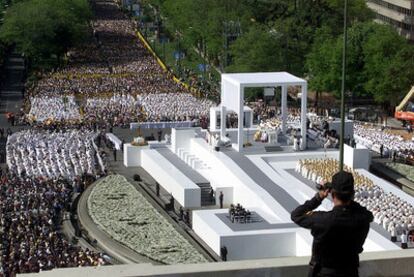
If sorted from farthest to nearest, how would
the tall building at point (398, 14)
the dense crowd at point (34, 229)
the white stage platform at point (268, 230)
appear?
the tall building at point (398, 14)
the white stage platform at point (268, 230)
the dense crowd at point (34, 229)

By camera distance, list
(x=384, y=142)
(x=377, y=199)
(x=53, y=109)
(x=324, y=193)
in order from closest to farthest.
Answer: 1. (x=324, y=193)
2. (x=377, y=199)
3. (x=384, y=142)
4. (x=53, y=109)

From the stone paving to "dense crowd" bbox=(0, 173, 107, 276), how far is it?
59.4 inches

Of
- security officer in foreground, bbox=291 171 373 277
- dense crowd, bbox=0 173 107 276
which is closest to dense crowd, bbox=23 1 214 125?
dense crowd, bbox=0 173 107 276

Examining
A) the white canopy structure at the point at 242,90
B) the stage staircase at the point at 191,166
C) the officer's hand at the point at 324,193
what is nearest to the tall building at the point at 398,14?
the white canopy structure at the point at 242,90

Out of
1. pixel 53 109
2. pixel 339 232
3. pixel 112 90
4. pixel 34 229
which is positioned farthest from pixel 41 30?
pixel 339 232

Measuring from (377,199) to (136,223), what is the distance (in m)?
8.78

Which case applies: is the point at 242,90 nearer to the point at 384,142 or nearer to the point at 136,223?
the point at 136,223

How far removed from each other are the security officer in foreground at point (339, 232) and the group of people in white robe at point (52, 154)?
1396 inches

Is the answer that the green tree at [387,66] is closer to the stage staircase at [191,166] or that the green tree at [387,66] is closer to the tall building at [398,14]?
the tall building at [398,14]

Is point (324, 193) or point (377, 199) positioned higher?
point (324, 193)

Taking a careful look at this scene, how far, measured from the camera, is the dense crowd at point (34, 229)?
98.1 feet

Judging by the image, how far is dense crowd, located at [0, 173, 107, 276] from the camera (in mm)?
29891

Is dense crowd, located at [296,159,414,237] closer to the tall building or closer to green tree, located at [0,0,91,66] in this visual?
the tall building

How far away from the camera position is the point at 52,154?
46.9m
